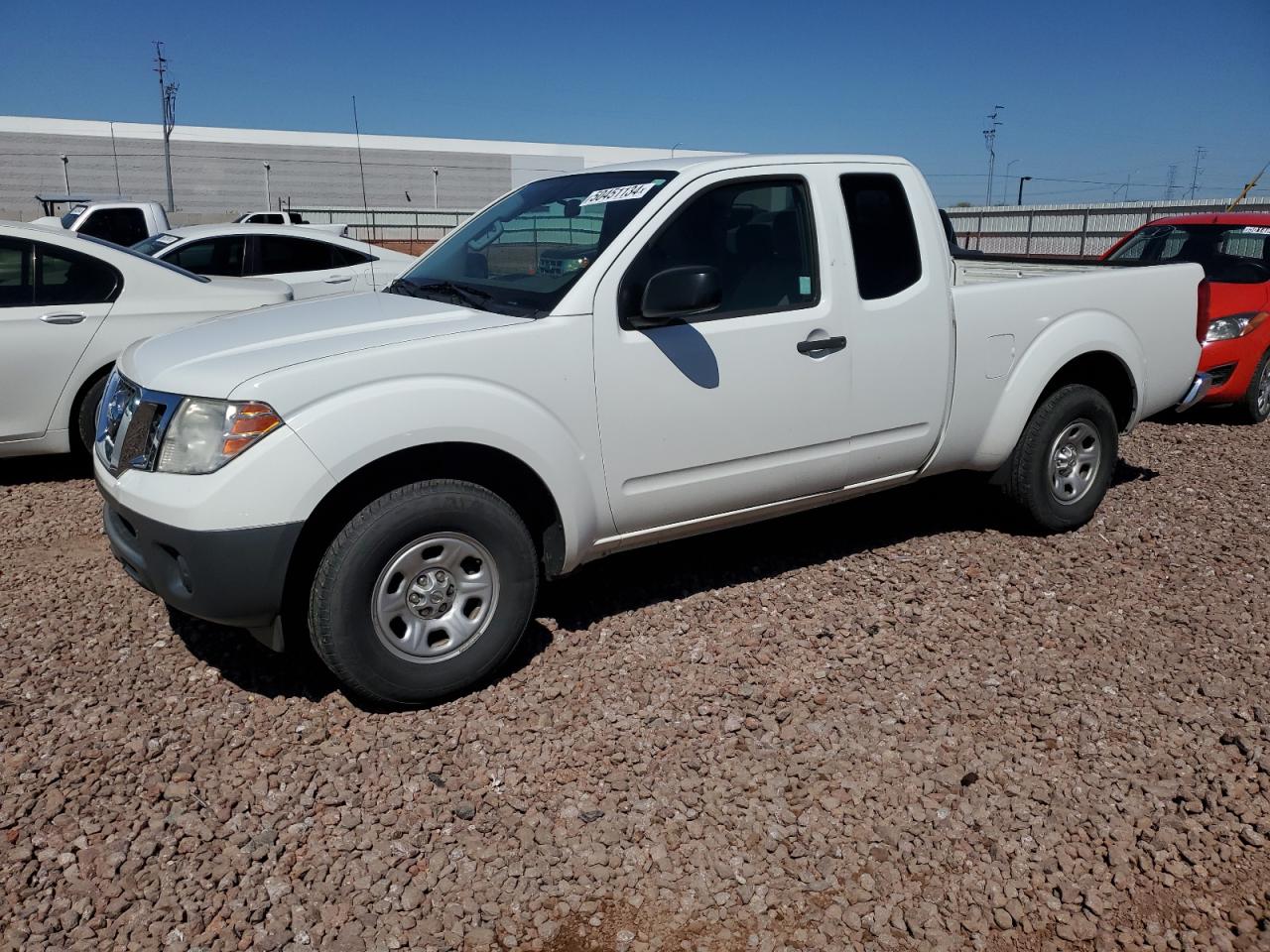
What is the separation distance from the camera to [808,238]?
453 cm

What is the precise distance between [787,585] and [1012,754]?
5.23 ft

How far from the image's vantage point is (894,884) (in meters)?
2.95

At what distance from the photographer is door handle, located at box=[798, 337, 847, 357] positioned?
14.5ft

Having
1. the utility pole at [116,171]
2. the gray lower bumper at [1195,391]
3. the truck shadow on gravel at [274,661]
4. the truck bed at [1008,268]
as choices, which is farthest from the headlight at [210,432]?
the utility pole at [116,171]

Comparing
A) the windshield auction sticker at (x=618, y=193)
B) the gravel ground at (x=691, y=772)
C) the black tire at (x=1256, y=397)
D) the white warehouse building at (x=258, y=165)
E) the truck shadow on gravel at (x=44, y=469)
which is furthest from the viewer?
the white warehouse building at (x=258, y=165)

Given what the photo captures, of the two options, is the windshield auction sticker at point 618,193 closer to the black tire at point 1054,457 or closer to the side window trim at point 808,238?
the side window trim at point 808,238

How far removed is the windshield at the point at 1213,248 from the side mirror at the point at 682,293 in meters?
6.25

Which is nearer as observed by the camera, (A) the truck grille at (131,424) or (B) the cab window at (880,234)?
(A) the truck grille at (131,424)

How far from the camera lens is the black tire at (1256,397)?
880cm

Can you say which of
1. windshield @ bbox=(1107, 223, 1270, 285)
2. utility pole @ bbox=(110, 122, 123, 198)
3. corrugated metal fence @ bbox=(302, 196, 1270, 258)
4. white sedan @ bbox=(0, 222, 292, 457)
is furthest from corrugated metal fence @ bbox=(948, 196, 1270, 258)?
utility pole @ bbox=(110, 122, 123, 198)

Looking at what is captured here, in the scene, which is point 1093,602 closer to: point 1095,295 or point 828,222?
point 1095,295

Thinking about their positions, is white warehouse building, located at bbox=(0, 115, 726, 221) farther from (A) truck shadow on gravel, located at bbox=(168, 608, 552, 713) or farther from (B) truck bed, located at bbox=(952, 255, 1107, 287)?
(A) truck shadow on gravel, located at bbox=(168, 608, 552, 713)

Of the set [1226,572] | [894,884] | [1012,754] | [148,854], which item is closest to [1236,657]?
[1226,572]

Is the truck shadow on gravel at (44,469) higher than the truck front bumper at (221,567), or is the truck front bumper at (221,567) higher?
the truck front bumper at (221,567)
